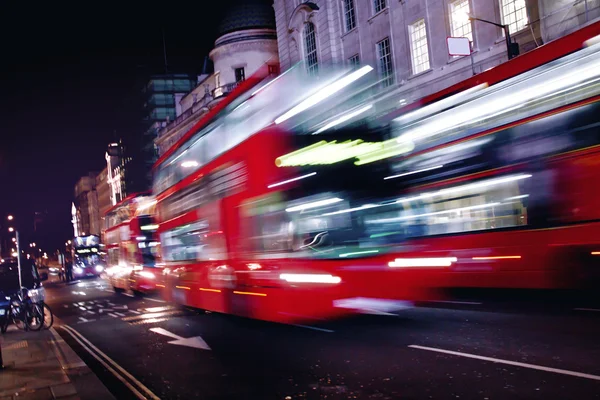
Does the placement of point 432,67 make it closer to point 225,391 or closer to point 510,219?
point 510,219

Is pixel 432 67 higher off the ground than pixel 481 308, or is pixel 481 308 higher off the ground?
pixel 432 67

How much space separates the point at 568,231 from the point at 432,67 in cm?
1747

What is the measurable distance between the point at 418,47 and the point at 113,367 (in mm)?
20705

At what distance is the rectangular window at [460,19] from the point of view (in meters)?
23.6

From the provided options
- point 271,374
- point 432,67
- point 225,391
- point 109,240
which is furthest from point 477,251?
point 109,240

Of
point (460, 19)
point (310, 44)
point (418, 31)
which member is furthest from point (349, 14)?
point (460, 19)

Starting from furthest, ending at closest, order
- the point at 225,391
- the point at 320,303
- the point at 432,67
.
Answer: the point at 432,67 → the point at 320,303 → the point at 225,391

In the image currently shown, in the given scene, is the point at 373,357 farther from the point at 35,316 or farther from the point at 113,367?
the point at 35,316

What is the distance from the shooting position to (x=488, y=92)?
32.1 ft

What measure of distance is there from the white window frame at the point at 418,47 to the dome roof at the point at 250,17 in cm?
2844

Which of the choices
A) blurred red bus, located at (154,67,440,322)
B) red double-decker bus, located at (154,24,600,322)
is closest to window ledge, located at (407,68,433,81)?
red double-decker bus, located at (154,24,600,322)

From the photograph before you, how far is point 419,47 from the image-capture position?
26109 mm

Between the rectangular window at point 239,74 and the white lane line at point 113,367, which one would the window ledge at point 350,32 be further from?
the rectangular window at point 239,74

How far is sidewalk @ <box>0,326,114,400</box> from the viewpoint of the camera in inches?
282
